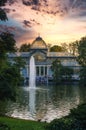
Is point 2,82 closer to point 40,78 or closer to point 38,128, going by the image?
point 38,128

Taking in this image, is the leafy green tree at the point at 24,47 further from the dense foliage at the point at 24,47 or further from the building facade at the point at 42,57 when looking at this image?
the building facade at the point at 42,57

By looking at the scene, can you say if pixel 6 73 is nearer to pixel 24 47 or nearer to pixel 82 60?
pixel 82 60

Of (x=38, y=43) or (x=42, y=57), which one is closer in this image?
(x=38, y=43)

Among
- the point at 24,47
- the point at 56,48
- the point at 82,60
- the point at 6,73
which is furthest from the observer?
the point at 24,47

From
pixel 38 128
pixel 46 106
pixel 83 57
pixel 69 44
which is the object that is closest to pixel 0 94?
pixel 38 128

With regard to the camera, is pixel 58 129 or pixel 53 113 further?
pixel 53 113

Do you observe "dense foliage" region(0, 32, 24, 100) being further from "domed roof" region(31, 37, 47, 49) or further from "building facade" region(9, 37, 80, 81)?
"domed roof" region(31, 37, 47, 49)

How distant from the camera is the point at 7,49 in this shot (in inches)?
834

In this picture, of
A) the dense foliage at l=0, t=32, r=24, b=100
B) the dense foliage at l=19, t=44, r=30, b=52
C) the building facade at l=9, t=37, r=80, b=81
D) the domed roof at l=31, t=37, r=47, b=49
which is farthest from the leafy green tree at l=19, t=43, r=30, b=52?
the dense foliage at l=0, t=32, r=24, b=100

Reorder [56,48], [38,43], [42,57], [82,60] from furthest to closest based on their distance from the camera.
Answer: [56,48] → [42,57] → [38,43] → [82,60]

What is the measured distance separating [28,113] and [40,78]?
83315mm

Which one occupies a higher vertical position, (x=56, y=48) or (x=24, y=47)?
(x=24, y=47)

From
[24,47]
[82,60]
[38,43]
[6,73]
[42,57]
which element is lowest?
[6,73]

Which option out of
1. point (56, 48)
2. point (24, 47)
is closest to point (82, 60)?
point (56, 48)
